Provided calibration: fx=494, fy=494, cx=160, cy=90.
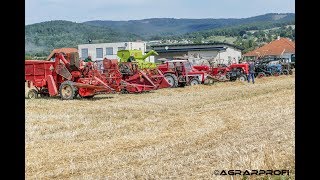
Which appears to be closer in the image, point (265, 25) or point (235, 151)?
point (235, 151)

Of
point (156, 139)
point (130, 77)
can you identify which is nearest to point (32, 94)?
point (130, 77)

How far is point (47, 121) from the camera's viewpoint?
11883 mm

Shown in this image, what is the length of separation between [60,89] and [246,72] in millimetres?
14422

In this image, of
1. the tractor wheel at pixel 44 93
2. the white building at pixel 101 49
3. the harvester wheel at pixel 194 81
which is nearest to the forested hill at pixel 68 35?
the white building at pixel 101 49

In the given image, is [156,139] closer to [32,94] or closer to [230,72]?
[32,94]

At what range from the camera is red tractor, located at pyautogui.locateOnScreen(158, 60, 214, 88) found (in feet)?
79.0

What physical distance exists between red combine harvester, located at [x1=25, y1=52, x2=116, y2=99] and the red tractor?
20.5 feet

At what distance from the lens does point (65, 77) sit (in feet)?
58.1
